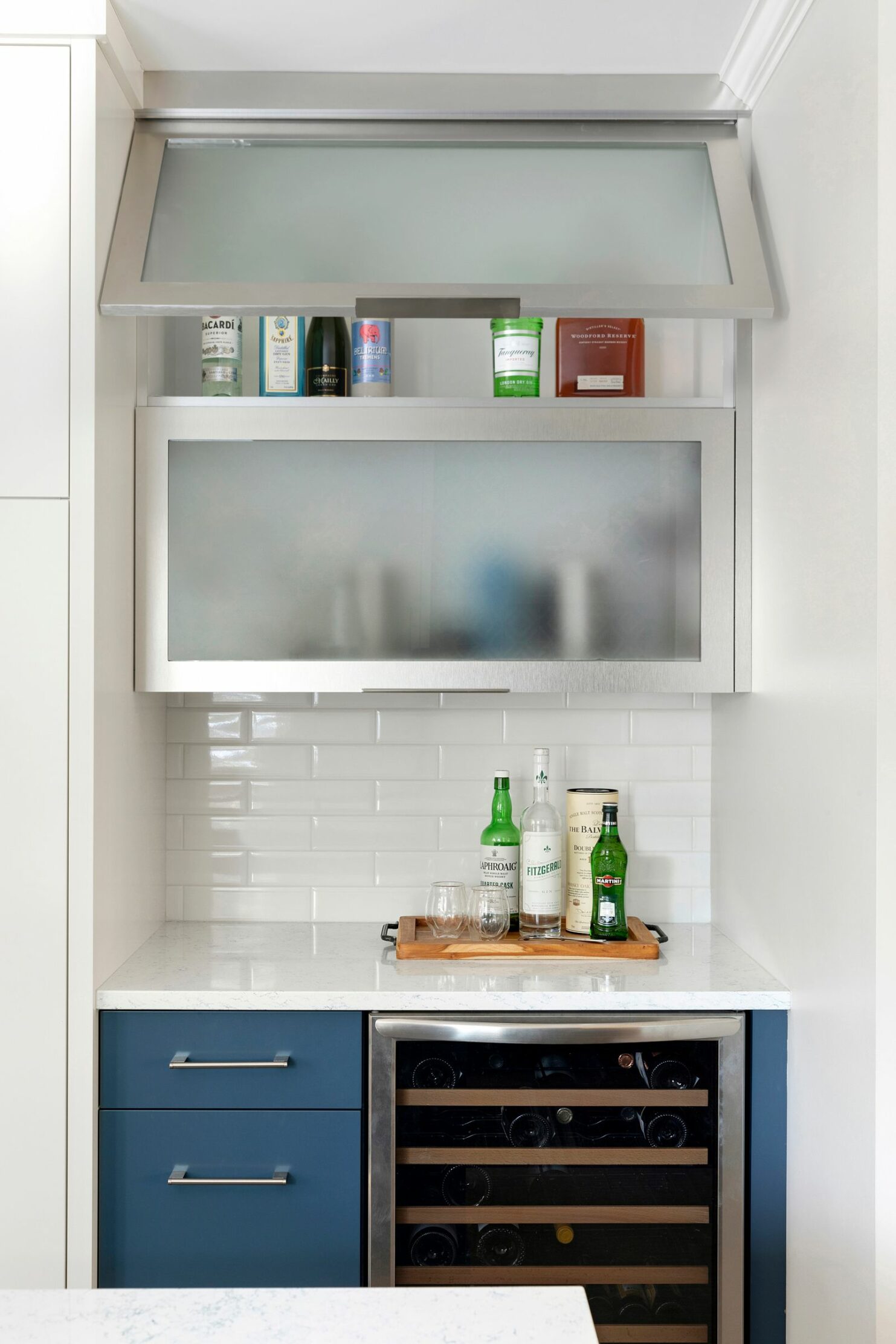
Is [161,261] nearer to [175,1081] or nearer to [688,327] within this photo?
[688,327]

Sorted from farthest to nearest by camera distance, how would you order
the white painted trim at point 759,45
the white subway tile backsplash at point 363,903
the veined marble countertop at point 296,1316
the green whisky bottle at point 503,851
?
the white subway tile backsplash at point 363,903
the green whisky bottle at point 503,851
the white painted trim at point 759,45
the veined marble countertop at point 296,1316

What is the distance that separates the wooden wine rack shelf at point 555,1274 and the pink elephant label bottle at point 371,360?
61.6 inches

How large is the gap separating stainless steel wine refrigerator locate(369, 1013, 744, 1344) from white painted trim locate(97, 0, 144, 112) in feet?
5.59

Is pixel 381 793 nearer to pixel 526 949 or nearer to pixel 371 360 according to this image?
pixel 526 949

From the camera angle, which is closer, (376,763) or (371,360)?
(371,360)

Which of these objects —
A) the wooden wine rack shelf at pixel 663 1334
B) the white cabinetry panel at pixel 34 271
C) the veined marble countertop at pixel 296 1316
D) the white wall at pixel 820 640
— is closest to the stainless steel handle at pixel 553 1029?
the white wall at pixel 820 640

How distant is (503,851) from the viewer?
2119mm

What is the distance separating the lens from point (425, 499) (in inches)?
79.7

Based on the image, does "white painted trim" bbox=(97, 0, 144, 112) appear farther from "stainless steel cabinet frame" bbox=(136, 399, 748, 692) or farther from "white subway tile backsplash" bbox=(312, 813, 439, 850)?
"white subway tile backsplash" bbox=(312, 813, 439, 850)

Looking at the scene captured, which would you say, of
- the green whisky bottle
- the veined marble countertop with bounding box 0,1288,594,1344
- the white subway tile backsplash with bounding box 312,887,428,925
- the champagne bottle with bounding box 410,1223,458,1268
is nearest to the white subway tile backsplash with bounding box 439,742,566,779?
the green whisky bottle

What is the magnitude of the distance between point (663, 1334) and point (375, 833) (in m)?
1.06

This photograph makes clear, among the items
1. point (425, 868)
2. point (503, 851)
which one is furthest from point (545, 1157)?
point (425, 868)

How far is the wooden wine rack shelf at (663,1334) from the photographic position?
1.75 meters

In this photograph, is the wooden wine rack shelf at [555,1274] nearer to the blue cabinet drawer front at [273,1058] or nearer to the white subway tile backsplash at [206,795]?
the blue cabinet drawer front at [273,1058]
